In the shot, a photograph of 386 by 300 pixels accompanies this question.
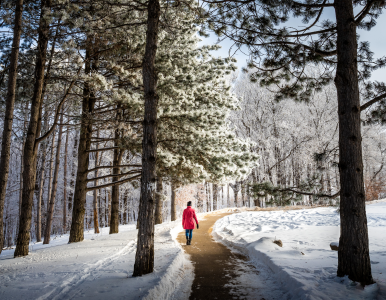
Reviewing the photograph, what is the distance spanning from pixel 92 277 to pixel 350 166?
5.48 metres

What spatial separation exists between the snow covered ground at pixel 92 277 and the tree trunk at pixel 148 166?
0.35 m

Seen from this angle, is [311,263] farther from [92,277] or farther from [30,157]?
[30,157]

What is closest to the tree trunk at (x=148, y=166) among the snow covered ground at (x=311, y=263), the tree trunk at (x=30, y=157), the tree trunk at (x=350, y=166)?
the snow covered ground at (x=311, y=263)

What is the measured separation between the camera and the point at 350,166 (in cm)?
452

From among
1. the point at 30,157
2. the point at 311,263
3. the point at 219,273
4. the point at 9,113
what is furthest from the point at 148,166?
the point at 9,113

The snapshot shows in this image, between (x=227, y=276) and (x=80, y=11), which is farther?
(x=80, y=11)

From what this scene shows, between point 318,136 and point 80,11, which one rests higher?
point 80,11

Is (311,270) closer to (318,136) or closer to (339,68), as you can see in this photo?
(339,68)

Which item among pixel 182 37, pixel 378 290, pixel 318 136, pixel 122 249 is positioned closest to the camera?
pixel 378 290

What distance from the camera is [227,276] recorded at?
5.48 metres

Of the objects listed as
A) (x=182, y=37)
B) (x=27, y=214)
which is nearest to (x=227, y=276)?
(x=27, y=214)

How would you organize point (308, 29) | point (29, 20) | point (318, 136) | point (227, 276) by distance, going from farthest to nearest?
point (318, 136), point (29, 20), point (308, 29), point (227, 276)

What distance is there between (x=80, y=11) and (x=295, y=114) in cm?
2074

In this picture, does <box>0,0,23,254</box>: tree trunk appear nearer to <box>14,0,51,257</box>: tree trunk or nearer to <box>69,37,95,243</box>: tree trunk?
<box>14,0,51,257</box>: tree trunk
